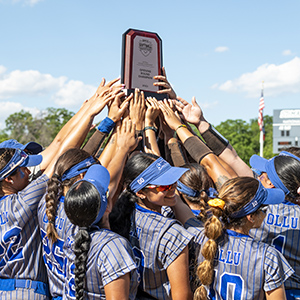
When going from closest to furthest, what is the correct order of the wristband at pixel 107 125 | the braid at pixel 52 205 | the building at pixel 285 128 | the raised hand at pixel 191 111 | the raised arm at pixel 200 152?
the braid at pixel 52 205, the raised arm at pixel 200 152, the wristband at pixel 107 125, the raised hand at pixel 191 111, the building at pixel 285 128

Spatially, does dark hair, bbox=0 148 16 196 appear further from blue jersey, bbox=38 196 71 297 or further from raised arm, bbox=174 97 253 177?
raised arm, bbox=174 97 253 177

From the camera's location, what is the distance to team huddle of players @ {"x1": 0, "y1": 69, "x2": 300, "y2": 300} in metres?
2.48

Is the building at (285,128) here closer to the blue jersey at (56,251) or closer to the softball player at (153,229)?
the softball player at (153,229)

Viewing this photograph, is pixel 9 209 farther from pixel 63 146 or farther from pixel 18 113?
pixel 18 113

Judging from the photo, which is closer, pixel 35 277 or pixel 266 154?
pixel 35 277

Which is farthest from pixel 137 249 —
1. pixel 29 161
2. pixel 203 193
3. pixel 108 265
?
pixel 29 161

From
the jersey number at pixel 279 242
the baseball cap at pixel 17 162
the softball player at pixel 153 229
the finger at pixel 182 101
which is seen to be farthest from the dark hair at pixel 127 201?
the finger at pixel 182 101

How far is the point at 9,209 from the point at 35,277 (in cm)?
56

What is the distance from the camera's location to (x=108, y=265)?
2402mm

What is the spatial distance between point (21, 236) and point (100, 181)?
930 millimetres

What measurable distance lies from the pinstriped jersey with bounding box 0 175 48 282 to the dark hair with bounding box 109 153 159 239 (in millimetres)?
629

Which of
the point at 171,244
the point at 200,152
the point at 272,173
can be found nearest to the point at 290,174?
the point at 272,173

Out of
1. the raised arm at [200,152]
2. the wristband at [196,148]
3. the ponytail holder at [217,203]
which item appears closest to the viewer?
the ponytail holder at [217,203]

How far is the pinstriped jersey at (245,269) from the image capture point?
8.12 ft
